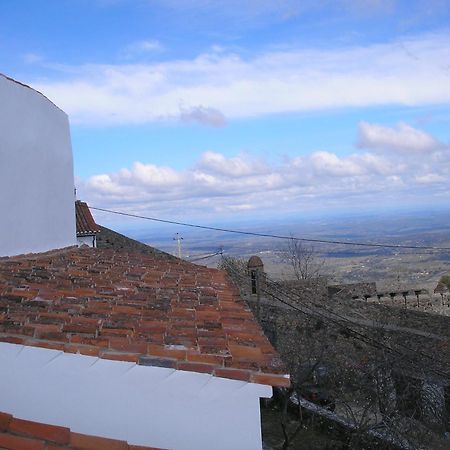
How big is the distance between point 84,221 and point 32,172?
1237 centimetres

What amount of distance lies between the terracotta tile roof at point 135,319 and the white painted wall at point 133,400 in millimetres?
87

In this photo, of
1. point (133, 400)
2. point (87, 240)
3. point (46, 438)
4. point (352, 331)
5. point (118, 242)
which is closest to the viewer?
point (46, 438)

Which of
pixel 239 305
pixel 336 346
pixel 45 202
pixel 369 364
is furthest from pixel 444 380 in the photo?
pixel 45 202

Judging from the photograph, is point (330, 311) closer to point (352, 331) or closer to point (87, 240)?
point (352, 331)

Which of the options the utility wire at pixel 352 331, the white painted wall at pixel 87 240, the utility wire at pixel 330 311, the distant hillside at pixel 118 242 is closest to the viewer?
the utility wire at pixel 352 331

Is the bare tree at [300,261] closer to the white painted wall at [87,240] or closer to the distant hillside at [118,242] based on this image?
the distant hillside at [118,242]

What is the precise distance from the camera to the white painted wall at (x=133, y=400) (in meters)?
3.41

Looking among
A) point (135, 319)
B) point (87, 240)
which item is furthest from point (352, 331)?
point (135, 319)

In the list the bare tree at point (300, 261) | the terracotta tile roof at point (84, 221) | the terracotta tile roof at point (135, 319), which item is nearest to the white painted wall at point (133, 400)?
the terracotta tile roof at point (135, 319)

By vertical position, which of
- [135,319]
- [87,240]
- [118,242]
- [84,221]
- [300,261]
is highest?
[84,221]

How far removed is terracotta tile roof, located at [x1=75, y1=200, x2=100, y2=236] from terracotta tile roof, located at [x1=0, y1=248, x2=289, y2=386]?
11.9 m

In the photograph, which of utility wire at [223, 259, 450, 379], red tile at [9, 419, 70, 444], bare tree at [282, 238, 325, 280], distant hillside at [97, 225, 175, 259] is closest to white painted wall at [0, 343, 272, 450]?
red tile at [9, 419, 70, 444]

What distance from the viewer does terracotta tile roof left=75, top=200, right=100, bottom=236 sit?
18141 mm

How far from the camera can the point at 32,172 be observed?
22.7ft
